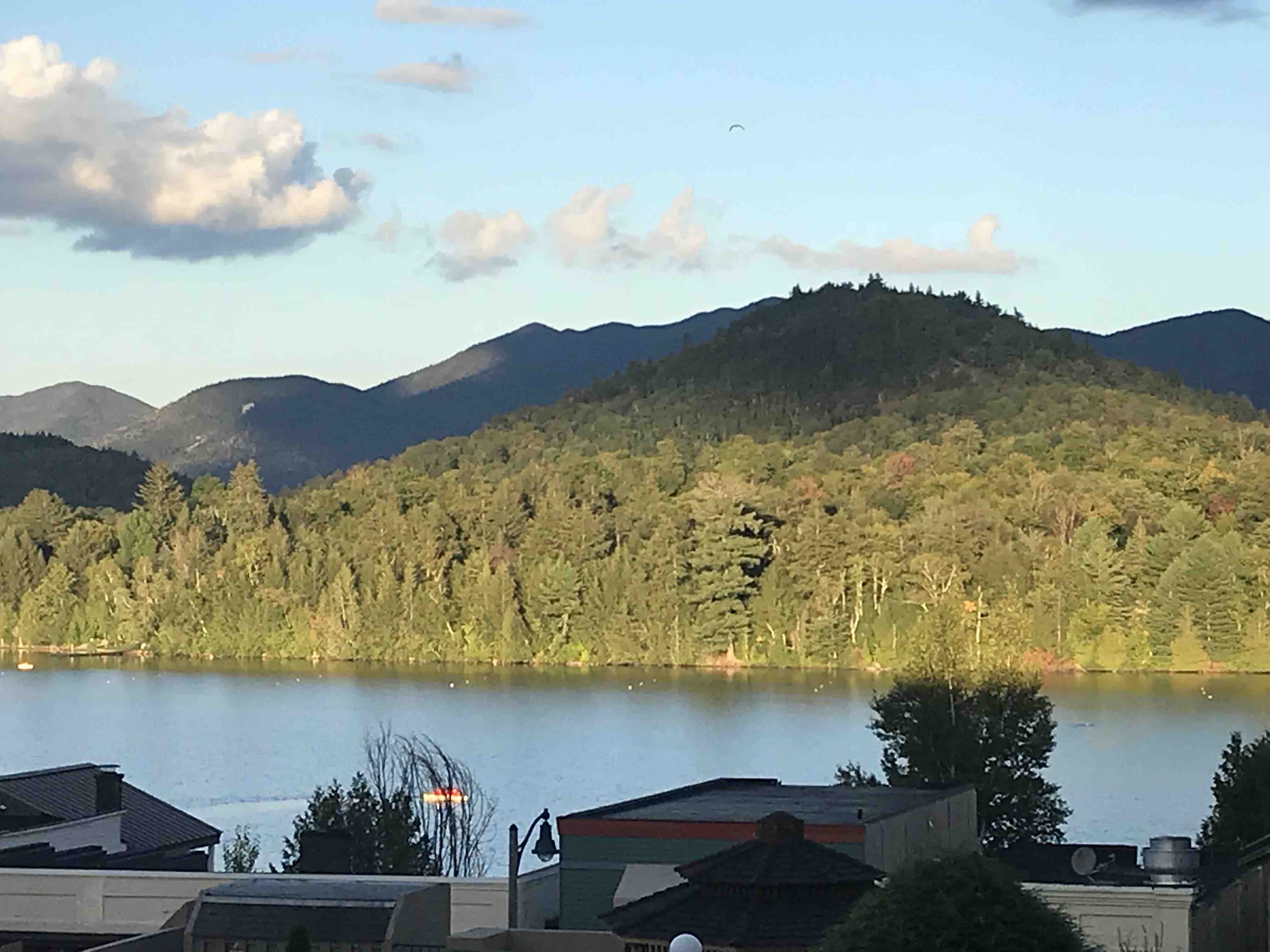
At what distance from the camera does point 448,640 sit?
12219 cm

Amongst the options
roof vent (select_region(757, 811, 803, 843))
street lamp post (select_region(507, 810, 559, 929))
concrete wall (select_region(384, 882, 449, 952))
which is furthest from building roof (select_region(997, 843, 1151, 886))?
concrete wall (select_region(384, 882, 449, 952))

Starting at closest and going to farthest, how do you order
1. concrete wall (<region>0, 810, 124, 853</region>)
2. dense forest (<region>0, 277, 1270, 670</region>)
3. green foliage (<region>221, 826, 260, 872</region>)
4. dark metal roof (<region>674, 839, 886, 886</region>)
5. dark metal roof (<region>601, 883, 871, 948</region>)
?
dark metal roof (<region>601, 883, 871, 948</region>) < dark metal roof (<region>674, 839, 886, 886</region>) < concrete wall (<region>0, 810, 124, 853</region>) < green foliage (<region>221, 826, 260, 872</region>) < dense forest (<region>0, 277, 1270, 670</region>)

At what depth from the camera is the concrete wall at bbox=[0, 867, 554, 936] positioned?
18750mm

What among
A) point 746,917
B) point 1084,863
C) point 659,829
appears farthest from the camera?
point 1084,863

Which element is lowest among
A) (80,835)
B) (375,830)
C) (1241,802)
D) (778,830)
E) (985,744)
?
(375,830)

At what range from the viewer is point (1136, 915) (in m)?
17.8

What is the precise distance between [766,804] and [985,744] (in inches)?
872

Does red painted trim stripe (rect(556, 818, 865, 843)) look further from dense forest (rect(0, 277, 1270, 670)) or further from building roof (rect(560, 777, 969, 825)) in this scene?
dense forest (rect(0, 277, 1270, 670))

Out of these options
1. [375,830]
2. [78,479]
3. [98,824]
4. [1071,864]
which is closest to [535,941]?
[1071,864]

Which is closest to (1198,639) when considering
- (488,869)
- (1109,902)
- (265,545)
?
(265,545)

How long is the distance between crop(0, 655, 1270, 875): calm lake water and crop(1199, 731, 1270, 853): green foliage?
21.3 feet

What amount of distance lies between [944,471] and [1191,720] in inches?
1908

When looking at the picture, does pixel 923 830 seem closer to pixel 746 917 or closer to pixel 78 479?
pixel 746 917

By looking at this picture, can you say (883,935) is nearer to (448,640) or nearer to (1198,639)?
(1198,639)
